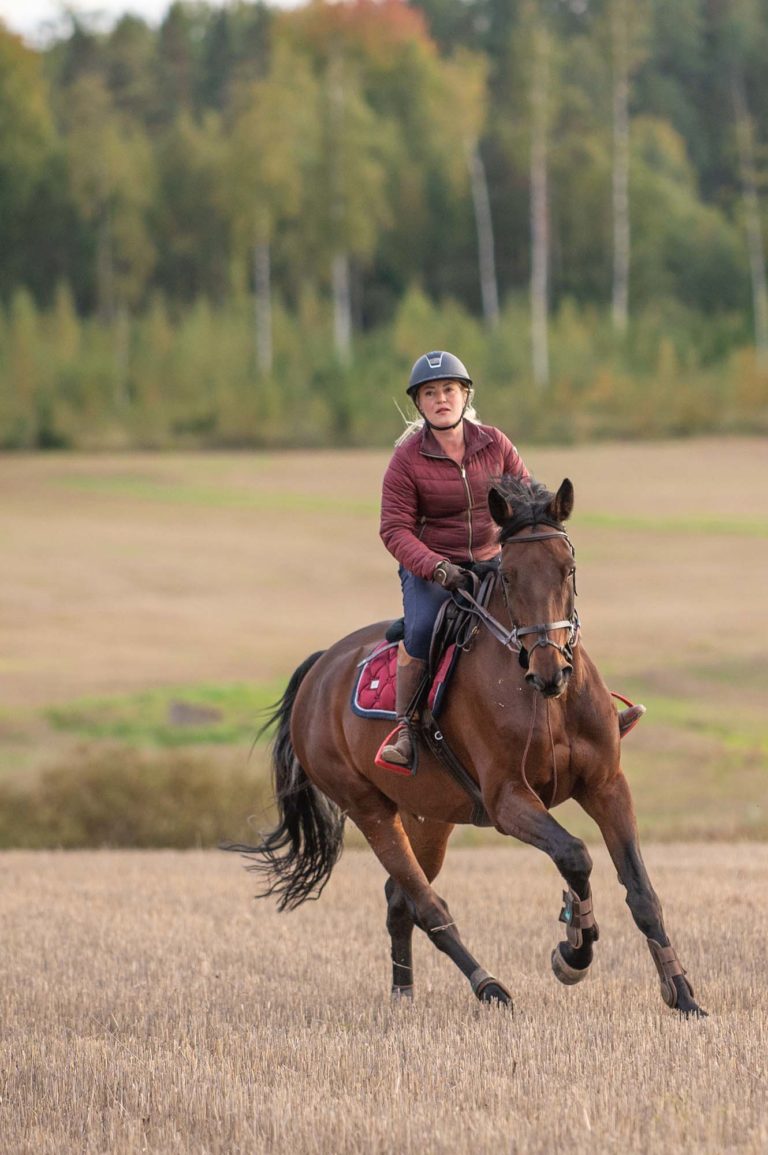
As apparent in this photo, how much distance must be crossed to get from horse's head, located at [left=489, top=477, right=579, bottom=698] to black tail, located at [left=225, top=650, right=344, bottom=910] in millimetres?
2716

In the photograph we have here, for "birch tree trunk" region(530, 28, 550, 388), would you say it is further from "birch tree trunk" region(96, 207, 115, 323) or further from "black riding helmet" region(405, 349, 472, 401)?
"black riding helmet" region(405, 349, 472, 401)

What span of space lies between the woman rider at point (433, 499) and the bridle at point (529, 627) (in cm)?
24

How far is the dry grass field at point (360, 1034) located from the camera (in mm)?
5531

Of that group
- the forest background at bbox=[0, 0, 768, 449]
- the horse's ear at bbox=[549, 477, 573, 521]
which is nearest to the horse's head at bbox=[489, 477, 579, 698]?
the horse's ear at bbox=[549, 477, 573, 521]

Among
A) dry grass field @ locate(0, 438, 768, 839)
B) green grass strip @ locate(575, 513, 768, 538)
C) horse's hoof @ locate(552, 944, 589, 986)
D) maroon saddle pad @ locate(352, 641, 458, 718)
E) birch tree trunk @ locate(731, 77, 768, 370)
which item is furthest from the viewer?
birch tree trunk @ locate(731, 77, 768, 370)

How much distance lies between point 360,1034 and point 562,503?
8.28 feet

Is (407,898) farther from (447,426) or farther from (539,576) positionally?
(447,426)

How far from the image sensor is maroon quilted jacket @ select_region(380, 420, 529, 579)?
8125 mm

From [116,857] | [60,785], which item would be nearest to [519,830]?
[116,857]

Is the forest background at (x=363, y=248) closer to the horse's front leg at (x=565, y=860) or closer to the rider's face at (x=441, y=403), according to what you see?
the rider's face at (x=441, y=403)

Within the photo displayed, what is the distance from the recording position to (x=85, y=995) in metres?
8.55

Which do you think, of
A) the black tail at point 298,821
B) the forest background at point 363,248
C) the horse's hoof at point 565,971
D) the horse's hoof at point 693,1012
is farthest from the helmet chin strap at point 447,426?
the forest background at point 363,248

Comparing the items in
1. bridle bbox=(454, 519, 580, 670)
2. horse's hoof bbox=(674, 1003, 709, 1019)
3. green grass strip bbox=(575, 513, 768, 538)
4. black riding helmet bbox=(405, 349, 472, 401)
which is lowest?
green grass strip bbox=(575, 513, 768, 538)

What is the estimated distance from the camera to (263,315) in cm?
6631
